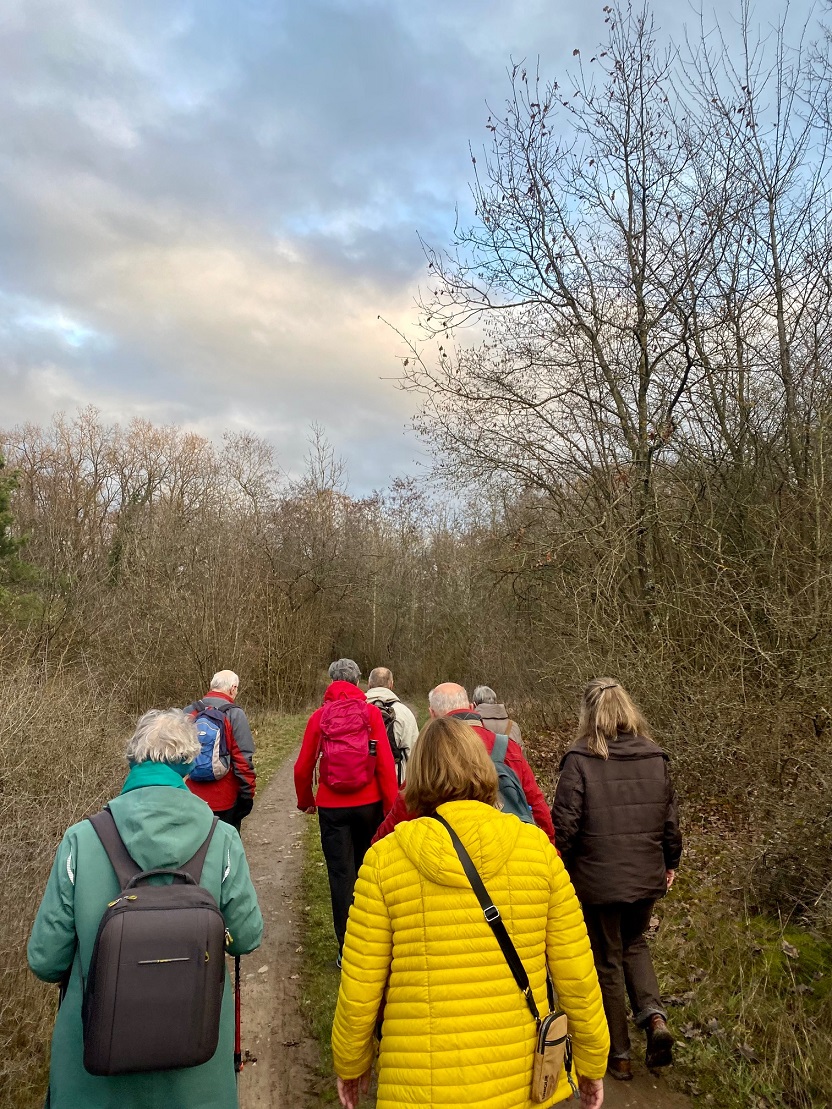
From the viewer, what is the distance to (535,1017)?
222 centimetres

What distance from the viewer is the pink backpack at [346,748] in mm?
4938

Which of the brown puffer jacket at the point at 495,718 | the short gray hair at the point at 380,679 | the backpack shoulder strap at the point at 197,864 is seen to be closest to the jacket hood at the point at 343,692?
the short gray hair at the point at 380,679

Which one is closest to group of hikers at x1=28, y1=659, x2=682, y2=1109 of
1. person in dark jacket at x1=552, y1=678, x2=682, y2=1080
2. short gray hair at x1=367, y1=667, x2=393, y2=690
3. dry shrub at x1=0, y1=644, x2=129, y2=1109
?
person in dark jacket at x1=552, y1=678, x2=682, y2=1080

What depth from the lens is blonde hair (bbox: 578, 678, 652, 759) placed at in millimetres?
3982

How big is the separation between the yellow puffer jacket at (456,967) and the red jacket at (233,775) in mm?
3120

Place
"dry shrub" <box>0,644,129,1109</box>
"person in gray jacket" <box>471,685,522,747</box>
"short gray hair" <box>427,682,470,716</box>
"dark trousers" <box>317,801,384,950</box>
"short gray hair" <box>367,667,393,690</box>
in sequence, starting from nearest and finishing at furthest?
"dry shrub" <box>0,644,129,1109</box> → "short gray hair" <box>427,682,470,716</box> → "person in gray jacket" <box>471,685,522,747</box> → "dark trousers" <box>317,801,384,950</box> → "short gray hair" <box>367,667,393,690</box>

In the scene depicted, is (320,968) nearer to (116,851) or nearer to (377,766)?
(377,766)

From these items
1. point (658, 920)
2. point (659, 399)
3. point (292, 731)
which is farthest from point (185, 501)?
point (658, 920)

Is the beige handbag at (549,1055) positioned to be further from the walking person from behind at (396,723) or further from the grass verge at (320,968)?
the walking person from behind at (396,723)

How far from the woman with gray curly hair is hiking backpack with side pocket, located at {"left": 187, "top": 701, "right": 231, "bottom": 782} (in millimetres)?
2717

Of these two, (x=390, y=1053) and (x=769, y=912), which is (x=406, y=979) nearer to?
(x=390, y=1053)

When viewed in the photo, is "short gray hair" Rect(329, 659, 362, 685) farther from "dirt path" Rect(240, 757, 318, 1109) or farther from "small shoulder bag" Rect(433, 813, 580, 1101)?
"small shoulder bag" Rect(433, 813, 580, 1101)

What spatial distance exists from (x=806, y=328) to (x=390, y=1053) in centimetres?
984

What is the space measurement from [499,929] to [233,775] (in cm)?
355
